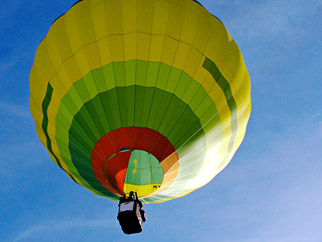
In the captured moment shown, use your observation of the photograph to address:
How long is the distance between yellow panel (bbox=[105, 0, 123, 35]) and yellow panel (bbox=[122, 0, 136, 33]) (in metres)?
0.08

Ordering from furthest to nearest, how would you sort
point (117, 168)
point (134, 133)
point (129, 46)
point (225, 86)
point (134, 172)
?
point (134, 172)
point (225, 86)
point (117, 168)
point (134, 133)
point (129, 46)

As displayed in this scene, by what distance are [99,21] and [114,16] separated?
0.31 meters

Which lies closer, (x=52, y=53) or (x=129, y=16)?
(x=129, y=16)

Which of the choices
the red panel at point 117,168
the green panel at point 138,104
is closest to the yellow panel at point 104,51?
the green panel at point 138,104

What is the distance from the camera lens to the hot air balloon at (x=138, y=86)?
7004 mm

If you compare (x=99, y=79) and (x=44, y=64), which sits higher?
(x=44, y=64)

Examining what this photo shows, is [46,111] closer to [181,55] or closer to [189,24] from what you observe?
[181,55]

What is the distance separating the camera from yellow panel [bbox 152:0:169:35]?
23.0 feet

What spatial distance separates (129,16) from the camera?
7023mm

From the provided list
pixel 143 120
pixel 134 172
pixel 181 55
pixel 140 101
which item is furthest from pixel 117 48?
pixel 134 172

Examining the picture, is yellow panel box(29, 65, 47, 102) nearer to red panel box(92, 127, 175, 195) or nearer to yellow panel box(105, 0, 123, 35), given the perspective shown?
red panel box(92, 127, 175, 195)

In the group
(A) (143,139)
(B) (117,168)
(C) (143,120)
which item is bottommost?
(B) (117,168)

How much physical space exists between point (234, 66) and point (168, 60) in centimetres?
155

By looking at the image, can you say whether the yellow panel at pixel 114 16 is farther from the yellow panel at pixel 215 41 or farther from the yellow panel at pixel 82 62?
the yellow panel at pixel 215 41
